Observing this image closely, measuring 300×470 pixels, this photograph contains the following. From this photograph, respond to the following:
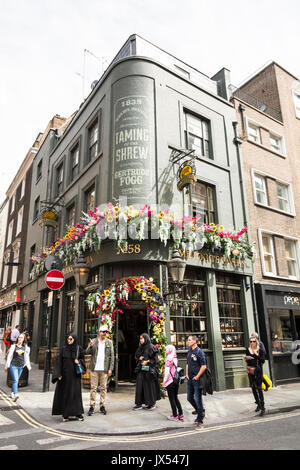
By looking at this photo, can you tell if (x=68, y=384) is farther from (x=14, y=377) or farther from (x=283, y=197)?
(x=283, y=197)

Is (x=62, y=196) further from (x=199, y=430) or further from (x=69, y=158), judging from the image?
(x=199, y=430)

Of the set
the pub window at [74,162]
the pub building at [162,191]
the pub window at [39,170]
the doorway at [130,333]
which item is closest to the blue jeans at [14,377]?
the pub building at [162,191]

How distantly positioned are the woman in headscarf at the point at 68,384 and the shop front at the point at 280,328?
8.39 meters

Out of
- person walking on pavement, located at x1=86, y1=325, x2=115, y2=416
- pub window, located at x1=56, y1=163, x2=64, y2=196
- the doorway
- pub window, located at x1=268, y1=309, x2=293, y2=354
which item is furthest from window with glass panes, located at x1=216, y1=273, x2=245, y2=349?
pub window, located at x1=56, y1=163, x2=64, y2=196

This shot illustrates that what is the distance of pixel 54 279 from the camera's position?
10.7 m

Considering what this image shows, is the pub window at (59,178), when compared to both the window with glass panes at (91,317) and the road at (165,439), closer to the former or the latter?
the window with glass panes at (91,317)

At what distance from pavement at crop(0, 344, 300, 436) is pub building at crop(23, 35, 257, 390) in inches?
57.4

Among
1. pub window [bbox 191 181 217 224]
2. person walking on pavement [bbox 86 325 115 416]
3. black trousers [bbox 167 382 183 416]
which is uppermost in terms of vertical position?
pub window [bbox 191 181 217 224]

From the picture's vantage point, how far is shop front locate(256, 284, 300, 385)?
43.5 feet

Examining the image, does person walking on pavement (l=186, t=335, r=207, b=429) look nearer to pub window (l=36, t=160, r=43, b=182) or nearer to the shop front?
the shop front

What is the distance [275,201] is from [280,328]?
6141mm

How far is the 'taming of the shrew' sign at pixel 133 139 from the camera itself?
38.5ft

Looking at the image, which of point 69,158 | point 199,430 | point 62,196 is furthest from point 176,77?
point 199,430

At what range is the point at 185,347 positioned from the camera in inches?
432
